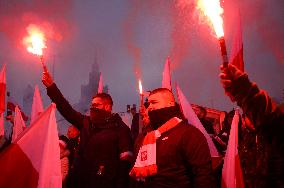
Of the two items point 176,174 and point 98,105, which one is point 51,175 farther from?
point 98,105

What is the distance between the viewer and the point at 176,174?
3533 millimetres

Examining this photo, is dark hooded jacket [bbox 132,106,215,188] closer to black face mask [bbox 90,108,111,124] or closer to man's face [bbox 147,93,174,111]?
man's face [bbox 147,93,174,111]

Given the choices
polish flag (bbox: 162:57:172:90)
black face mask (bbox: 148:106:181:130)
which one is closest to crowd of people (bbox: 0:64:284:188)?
black face mask (bbox: 148:106:181:130)

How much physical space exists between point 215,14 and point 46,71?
366 centimetres

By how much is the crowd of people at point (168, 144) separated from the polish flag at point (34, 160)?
3.18 ft

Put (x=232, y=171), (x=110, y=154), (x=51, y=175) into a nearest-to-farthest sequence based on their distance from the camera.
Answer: (x=51, y=175), (x=232, y=171), (x=110, y=154)

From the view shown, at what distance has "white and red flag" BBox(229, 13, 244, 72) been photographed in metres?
4.74

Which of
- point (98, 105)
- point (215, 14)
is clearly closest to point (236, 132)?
point (98, 105)

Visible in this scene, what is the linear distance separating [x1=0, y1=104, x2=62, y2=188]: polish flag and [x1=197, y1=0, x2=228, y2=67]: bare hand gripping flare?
86.6 inches

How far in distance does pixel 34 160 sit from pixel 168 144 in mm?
1461

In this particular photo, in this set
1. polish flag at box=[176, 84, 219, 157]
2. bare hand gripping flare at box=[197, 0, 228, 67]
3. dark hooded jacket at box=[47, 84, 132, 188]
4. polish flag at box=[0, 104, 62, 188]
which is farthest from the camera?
polish flag at box=[176, 84, 219, 157]

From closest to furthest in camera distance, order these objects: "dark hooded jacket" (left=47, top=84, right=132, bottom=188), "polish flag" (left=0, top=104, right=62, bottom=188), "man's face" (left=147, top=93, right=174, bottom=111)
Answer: "polish flag" (left=0, top=104, right=62, bottom=188) < "man's face" (left=147, top=93, right=174, bottom=111) < "dark hooded jacket" (left=47, top=84, right=132, bottom=188)

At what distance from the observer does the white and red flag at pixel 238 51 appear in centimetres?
474

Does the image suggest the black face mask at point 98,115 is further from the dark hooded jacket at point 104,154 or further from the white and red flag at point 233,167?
the white and red flag at point 233,167
